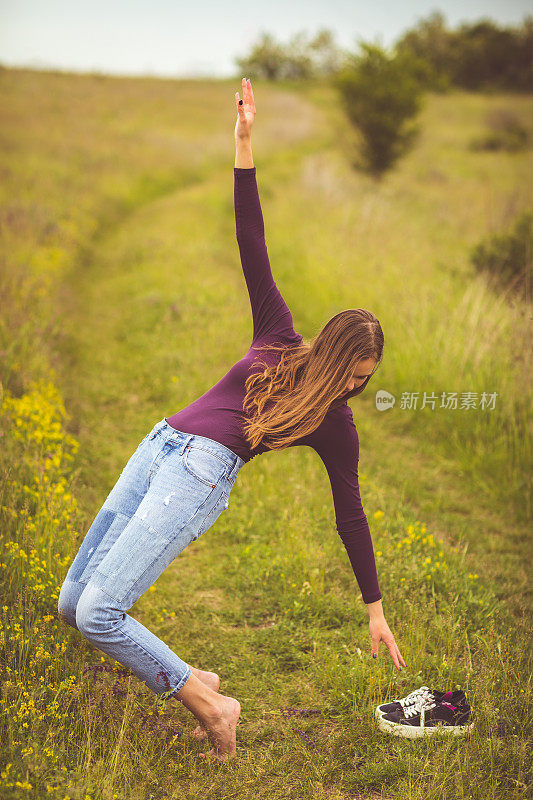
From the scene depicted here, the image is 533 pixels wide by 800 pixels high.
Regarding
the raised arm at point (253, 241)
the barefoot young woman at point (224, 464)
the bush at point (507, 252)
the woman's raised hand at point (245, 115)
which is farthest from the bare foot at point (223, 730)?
the bush at point (507, 252)

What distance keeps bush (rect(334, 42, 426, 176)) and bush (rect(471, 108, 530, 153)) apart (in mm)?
12007

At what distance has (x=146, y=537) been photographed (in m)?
2.29

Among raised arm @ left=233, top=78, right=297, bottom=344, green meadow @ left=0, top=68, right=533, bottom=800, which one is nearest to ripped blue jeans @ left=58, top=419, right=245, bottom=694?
green meadow @ left=0, top=68, right=533, bottom=800

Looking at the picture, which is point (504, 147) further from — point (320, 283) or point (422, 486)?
point (422, 486)

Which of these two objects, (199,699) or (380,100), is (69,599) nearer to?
(199,699)

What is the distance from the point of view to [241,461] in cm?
253

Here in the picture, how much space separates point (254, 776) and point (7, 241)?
7.81 m

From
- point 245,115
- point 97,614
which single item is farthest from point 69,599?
point 245,115

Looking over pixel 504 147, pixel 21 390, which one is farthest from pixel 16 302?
pixel 504 147

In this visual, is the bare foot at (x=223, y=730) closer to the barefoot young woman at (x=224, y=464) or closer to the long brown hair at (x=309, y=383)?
the barefoot young woman at (x=224, y=464)

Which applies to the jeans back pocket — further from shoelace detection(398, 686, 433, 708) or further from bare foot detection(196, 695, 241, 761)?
shoelace detection(398, 686, 433, 708)

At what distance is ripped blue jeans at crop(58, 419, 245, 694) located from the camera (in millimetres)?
2285

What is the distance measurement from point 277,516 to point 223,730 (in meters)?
1.95

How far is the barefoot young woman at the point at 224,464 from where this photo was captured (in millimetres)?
2312
